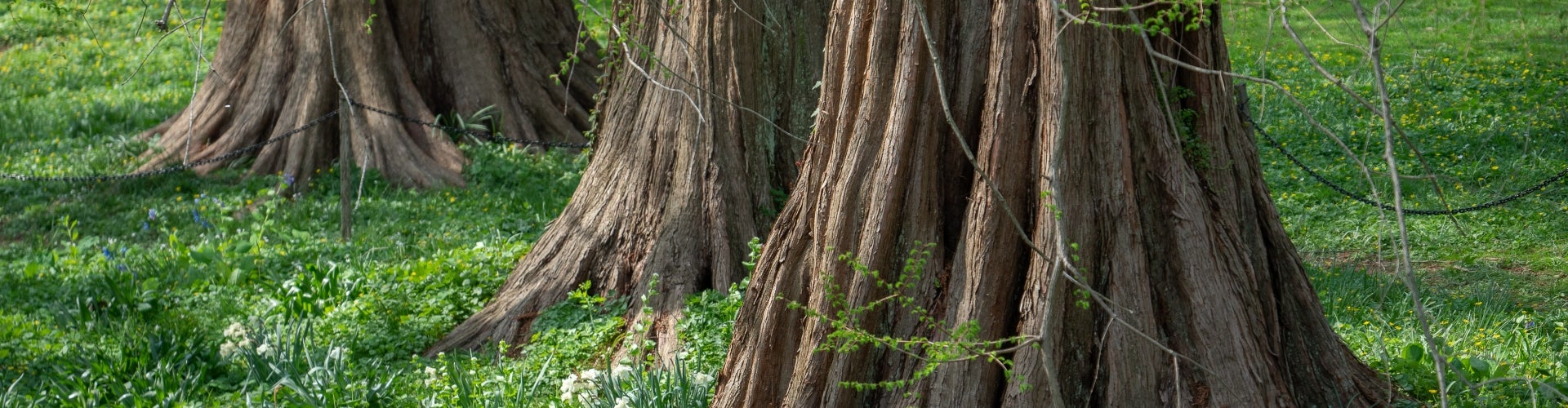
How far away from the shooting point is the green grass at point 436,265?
442 centimetres

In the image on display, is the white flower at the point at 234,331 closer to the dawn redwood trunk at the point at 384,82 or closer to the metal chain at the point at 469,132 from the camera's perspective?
the metal chain at the point at 469,132

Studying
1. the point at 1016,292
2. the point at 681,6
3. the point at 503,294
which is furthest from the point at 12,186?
the point at 1016,292

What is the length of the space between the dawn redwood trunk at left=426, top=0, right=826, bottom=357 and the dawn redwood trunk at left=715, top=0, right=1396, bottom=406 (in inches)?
62.5

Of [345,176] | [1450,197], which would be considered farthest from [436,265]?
[1450,197]

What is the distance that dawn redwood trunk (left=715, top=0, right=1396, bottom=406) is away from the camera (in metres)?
3.08

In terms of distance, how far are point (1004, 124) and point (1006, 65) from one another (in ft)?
0.49

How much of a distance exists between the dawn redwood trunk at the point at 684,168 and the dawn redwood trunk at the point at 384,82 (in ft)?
11.4

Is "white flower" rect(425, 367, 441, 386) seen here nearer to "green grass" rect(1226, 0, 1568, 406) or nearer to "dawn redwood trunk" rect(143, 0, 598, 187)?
"green grass" rect(1226, 0, 1568, 406)

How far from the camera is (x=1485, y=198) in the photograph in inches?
303

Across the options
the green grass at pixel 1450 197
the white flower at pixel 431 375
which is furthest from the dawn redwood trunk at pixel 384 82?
the green grass at pixel 1450 197

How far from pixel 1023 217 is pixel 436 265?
3.47 metres

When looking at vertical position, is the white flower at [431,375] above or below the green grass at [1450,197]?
below

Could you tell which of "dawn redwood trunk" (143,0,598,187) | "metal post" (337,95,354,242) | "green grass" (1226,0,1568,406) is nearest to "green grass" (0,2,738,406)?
"metal post" (337,95,354,242)

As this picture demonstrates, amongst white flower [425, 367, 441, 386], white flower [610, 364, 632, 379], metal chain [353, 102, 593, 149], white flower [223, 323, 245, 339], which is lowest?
white flower [425, 367, 441, 386]
